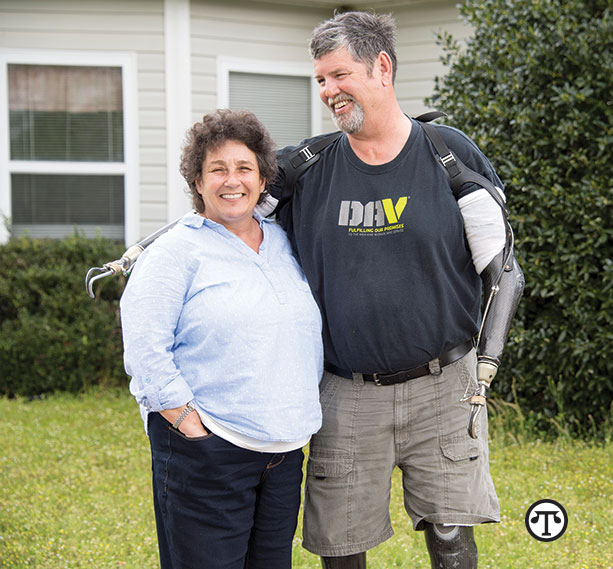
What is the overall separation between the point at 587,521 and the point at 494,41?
304 cm

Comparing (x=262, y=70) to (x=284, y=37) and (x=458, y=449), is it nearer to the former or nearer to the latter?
(x=284, y=37)

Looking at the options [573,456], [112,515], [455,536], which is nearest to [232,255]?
[455,536]

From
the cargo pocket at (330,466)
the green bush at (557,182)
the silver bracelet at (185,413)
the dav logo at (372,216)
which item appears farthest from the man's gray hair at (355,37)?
the green bush at (557,182)

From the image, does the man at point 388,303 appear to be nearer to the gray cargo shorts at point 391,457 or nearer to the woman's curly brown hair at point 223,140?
the gray cargo shorts at point 391,457

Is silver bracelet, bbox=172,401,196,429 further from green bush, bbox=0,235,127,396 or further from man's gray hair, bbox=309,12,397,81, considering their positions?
green bush, bbox=0,235,127,396

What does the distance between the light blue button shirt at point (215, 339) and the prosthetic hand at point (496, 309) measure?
0.58 m

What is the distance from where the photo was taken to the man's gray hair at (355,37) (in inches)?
100.0

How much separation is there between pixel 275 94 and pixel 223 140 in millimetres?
4974

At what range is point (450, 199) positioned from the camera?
8.31 feet

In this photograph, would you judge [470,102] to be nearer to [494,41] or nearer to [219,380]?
[494,41]

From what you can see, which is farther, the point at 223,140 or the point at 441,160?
the point at 441,160

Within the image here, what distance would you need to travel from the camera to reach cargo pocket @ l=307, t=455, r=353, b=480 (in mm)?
2676

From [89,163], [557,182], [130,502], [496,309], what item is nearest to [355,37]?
[496,309]

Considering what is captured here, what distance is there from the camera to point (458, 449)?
265 centimetres
